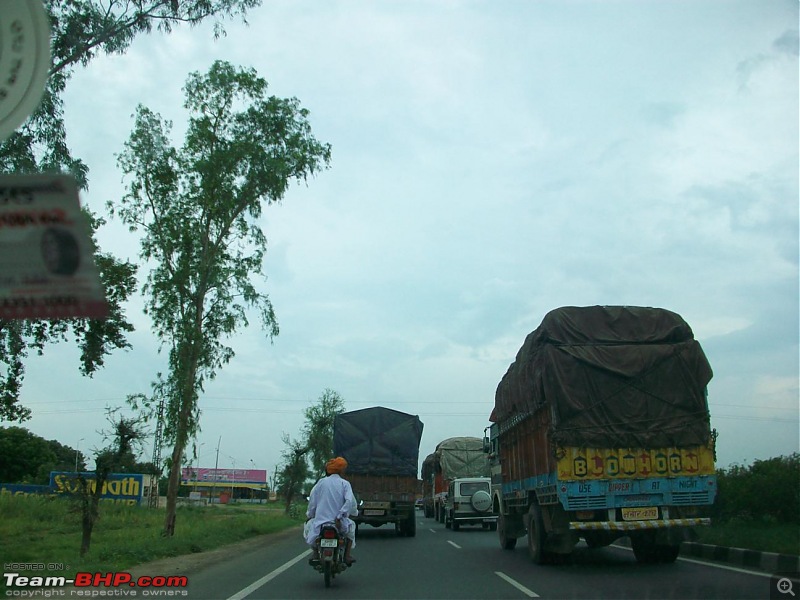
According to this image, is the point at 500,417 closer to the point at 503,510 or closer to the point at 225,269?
the point at 503,510

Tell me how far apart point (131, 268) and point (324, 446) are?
38.9m

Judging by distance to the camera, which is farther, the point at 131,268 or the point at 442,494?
the point at 442,494

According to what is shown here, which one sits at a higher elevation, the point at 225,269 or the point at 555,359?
the point at 225,269

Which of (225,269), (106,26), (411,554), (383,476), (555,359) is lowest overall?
(411,554)

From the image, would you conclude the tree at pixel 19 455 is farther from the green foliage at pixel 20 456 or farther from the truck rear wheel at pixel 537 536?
the truck rear wheel at pixel 537 536

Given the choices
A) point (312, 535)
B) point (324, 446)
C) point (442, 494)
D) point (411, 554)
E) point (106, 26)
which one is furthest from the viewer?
point (324, 446)

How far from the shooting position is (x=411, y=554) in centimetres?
1516

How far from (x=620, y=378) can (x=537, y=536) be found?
119 inches

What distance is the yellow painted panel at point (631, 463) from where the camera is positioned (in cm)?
1091

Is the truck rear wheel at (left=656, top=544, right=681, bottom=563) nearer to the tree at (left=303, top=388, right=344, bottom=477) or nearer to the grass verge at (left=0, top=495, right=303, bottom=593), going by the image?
the grass verge at (left=0, top=495, right=303, bottom=593)

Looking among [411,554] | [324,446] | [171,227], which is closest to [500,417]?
[411,554]

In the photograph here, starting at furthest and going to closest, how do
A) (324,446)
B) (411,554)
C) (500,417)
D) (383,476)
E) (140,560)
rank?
(324,446) < (383,476) < (500,417) < (411,554) < (140,560)

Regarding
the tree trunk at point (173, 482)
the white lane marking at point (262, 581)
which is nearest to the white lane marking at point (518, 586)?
the white lane marking at point (262, 581)

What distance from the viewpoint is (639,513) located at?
35.7ft
